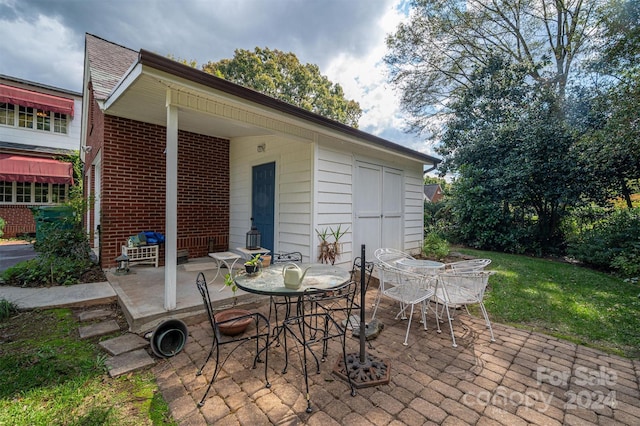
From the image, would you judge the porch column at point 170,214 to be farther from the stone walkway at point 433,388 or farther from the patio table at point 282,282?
the patio table at point 282,282

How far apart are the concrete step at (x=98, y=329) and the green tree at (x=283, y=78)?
14726mm

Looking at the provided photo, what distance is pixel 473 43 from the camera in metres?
12.2

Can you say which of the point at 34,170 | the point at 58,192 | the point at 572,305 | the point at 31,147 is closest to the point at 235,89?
the point at 572,305

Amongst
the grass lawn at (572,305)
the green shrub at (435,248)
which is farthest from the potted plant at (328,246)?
the green shrub at (435,248)

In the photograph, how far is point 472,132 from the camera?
34.7 feet

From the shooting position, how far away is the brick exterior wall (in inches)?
192

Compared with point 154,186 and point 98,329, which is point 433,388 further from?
point 154,186

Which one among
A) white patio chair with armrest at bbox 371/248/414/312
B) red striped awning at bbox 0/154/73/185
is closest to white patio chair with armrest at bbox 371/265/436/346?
white patio chair with armrest at bbox 371/248/414/312

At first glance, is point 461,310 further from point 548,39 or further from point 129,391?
point 548,39

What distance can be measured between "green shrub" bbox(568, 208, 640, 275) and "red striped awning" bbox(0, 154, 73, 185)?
17283mm

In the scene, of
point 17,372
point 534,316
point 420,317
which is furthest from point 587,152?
point 17,372

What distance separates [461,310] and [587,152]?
634 centimetres

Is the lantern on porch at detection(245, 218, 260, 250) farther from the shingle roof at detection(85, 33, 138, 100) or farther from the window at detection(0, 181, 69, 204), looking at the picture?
the window at detection(0, 181, 69, 204)

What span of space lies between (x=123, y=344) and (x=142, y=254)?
2703 mm
